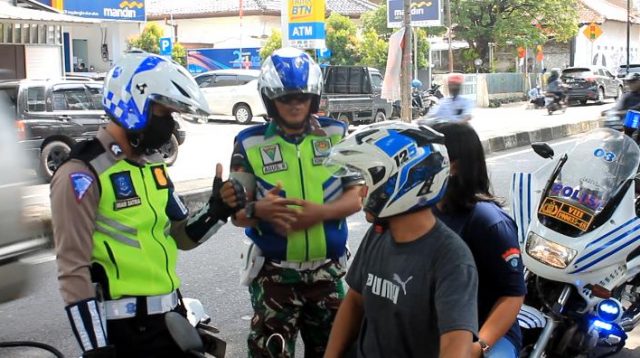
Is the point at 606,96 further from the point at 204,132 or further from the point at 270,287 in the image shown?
the point at 270,287

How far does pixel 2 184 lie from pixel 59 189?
5.09 feet

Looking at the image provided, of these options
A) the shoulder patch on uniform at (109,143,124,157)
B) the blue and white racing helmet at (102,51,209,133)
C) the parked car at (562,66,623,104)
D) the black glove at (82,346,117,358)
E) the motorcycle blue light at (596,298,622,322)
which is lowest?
the motorcycle blue light at (596,298,622,322)

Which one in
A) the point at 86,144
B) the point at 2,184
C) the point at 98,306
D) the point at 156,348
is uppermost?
the point at 86,144

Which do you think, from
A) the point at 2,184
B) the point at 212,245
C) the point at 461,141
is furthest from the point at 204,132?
the point at 461,141

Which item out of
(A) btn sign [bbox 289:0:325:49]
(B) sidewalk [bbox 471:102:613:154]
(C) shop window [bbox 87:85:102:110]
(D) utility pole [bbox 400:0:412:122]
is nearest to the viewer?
(C) shop window [bbox 87:85:102:110]

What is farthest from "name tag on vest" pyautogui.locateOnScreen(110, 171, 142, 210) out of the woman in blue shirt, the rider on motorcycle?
the rider on motorcycle

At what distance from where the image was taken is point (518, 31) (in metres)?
33.7

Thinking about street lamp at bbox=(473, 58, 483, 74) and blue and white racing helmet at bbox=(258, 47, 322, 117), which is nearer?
blue and white racing helmet at bbox=(258, 47, 322, 117)

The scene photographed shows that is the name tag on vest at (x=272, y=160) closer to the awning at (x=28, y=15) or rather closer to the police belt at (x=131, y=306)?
the police belt at (x=131, y=306)

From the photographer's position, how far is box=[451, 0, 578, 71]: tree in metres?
33.9

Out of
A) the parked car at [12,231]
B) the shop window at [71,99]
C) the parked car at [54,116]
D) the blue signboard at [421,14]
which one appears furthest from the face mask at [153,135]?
the blue signboard at [421,14]

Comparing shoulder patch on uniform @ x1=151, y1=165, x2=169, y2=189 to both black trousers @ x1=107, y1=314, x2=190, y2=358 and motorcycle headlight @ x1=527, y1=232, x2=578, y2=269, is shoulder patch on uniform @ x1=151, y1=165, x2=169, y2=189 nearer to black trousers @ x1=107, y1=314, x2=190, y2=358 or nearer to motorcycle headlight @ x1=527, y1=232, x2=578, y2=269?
black trousers @ x1=107, y1=314, x2=190, y2=358

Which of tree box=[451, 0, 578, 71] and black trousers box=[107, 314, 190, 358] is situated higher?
tree box=[451, 0, 578, 71]

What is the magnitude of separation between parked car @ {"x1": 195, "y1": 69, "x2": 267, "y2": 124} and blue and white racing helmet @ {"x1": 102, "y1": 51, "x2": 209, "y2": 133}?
63.3 ft
